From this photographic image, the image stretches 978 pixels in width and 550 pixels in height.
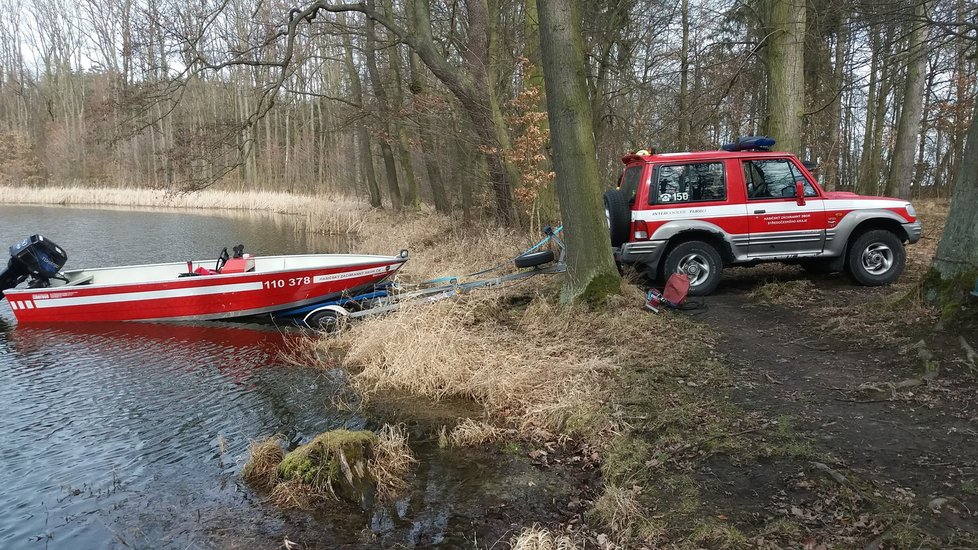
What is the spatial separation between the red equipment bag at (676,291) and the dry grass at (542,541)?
4.77m

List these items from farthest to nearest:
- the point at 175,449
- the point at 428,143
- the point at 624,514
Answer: the point at 428,143, the point at 175,449, the point at 624,514

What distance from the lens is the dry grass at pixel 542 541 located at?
148 inches

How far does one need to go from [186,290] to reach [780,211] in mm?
10378

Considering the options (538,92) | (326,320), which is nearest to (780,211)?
(538,92)

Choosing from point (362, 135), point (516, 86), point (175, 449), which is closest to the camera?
point (175, 449)

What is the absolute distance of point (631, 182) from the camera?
30.2ft

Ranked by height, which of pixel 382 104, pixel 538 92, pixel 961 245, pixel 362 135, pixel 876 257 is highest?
pixel 382 104

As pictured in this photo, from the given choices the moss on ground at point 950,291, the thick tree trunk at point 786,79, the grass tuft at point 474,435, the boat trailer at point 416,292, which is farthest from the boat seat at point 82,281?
the moss on ground at point 950,291

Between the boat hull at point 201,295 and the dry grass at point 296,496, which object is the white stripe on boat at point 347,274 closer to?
the boat hull at point 201,295

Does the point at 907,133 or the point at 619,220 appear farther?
the point at 907,133

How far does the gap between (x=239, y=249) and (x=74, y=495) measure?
7502 mm

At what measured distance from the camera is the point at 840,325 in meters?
6.81

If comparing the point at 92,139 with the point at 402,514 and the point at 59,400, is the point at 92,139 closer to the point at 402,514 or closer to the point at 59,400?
the point at 59,400

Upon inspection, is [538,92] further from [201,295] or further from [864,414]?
[864,414]
